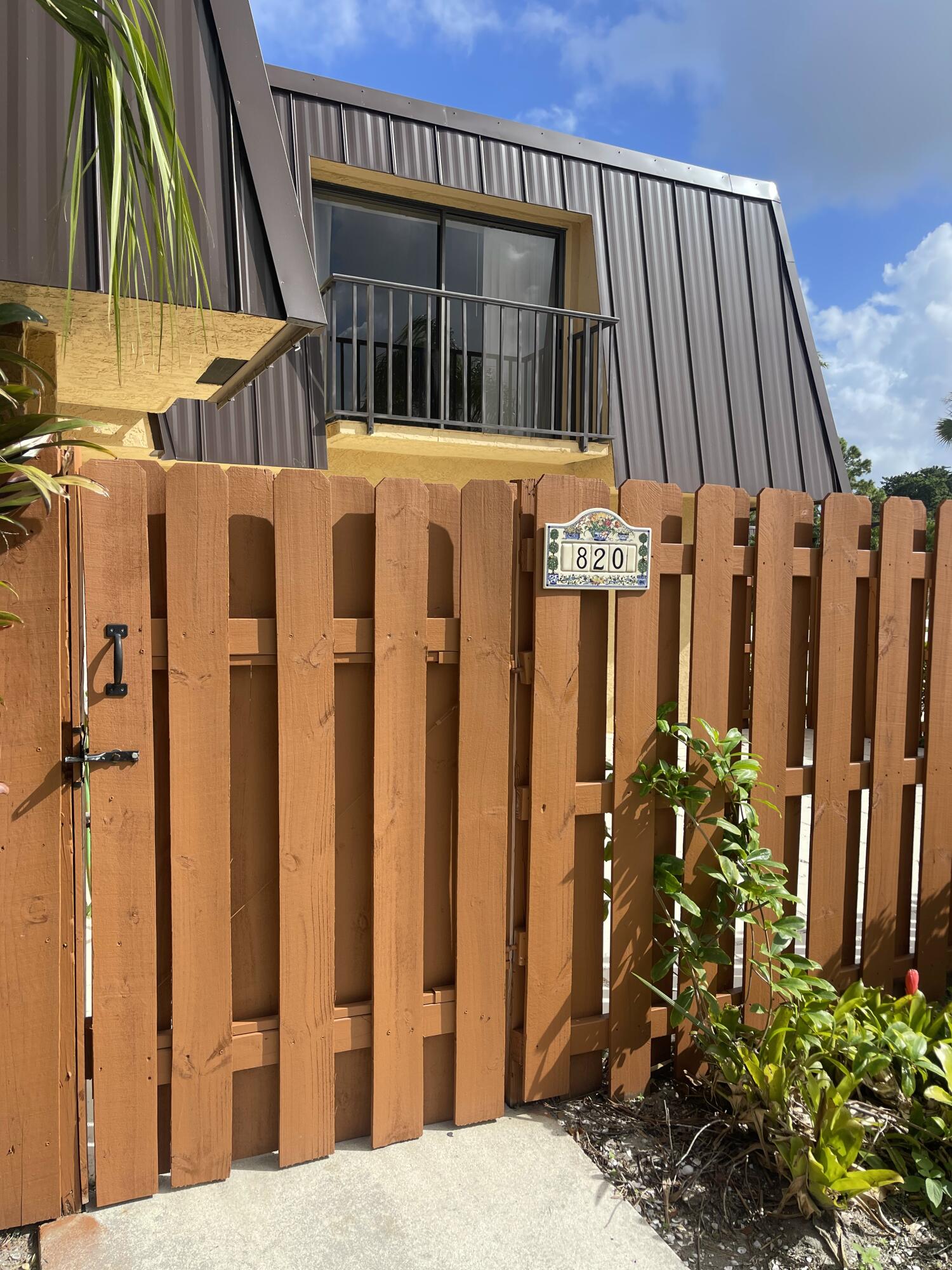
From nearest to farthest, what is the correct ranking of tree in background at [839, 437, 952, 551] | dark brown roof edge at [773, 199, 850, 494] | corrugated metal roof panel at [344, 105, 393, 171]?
corrugated metal roof panel at [344, 105, 393, 171]
dark brown roof edge at [773, 199, 850, 494]
tree in background at [839, 437, 952, 551]

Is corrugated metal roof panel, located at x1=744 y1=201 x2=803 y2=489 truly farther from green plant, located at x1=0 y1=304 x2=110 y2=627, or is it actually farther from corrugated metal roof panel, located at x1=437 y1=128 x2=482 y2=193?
green plant, located at x1=0 y1=304 x2=110 y2=627

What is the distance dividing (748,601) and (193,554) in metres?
1.72

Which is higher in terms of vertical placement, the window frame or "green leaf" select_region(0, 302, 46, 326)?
the window frame

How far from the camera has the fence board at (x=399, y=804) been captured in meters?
2.34

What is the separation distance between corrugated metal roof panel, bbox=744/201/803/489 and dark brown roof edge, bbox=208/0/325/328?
742cm

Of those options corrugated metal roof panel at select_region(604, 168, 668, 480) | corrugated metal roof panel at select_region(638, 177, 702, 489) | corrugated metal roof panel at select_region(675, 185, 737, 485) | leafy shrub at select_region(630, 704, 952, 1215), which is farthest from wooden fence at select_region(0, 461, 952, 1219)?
corrugated metal roof panel at select_region(675, 185, 737, 485)

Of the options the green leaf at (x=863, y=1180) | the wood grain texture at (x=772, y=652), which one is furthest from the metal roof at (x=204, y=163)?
the green leaf at (x=863, y=1180)

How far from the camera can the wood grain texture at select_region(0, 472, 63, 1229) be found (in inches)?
79.7

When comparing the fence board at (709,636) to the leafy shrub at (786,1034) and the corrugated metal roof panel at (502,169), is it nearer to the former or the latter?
the leafy shrub at (786,1034)

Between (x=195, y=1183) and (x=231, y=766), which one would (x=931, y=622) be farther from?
(x=195, y=1183)

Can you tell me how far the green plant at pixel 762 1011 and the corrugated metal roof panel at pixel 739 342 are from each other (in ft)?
22.8

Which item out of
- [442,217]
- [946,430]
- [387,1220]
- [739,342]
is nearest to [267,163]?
[387,1220]

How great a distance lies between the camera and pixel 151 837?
7.06 feet

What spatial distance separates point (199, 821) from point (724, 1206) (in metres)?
1.66
